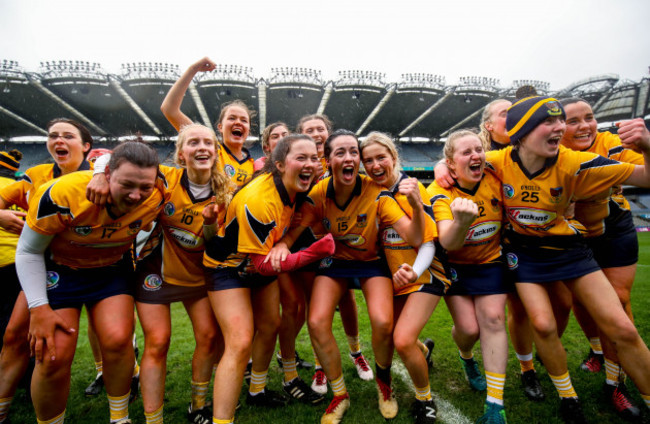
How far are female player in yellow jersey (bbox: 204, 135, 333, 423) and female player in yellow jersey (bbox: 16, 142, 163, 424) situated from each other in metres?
0.56

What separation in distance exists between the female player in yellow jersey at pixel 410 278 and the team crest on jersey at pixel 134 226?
184cm

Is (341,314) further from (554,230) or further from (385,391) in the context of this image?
(554,230)

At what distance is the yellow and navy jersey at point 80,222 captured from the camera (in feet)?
7.22

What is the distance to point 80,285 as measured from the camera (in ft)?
8.09

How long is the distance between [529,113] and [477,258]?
3.89 feet

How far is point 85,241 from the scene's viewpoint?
7.84 ft

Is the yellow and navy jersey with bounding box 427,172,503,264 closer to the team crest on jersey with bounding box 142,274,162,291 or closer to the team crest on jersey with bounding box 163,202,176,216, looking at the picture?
the team crest on jersey with bounding box 163,202,176,216

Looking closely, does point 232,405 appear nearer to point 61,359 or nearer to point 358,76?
point 61,359

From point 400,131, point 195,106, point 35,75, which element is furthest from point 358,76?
point 35,75

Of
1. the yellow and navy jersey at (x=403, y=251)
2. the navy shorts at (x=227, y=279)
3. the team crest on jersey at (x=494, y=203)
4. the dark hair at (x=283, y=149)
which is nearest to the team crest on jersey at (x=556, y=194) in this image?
the team crest on jersey at (x=494, y=203)

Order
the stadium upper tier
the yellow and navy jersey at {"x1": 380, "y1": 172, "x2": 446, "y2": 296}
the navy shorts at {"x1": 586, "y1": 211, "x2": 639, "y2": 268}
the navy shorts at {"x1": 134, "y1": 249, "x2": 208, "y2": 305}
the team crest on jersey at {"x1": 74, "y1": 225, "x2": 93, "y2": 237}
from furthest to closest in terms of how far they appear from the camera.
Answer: the stadium upper tier < the navy shorts at {"x1": 586, "y1": 211, "x2": 639, "y2": 268} < the yellow and navy jersey at {"x1": 380, "y1": 172, "x2": 446, "y2": 296} < the navy shorts at {"x1": 134, "y1": 249, "x2": 208, "y2": 305} < the team crest on jersey at {"x1": 74, "y1": 225, "x2": 93, "y2": 237}

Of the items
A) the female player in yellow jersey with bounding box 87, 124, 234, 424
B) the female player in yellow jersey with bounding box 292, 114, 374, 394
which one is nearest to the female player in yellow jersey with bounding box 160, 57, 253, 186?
the female player in yellow jersey with bounding box 292, 114, 374, 394

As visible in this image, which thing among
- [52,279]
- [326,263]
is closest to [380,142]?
[326,263]

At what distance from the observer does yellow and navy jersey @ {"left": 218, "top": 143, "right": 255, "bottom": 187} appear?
12.1ft
